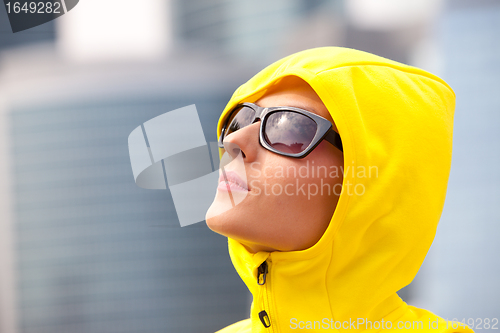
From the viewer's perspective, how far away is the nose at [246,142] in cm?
69

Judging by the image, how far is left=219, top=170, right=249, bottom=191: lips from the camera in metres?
0.69

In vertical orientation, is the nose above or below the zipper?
above

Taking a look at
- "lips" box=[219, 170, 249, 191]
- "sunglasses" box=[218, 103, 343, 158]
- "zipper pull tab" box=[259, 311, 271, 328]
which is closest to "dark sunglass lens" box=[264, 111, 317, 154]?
"sunglasses" box=[218, 103, 343, 158]

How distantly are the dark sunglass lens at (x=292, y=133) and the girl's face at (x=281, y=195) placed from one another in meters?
0.03

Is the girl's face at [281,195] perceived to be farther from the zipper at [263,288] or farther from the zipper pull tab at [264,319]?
the zipper pull tab at [264,319]

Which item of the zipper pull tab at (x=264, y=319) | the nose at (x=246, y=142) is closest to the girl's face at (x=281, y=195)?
the nose at (x=246, y=142)

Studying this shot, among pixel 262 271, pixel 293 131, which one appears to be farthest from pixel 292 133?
pixel 262 271

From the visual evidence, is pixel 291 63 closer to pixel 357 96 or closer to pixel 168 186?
pixel 357 96

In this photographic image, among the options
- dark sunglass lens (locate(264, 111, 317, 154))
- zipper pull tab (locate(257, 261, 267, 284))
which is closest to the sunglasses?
dark sunglass lens (locate(264, 111, 317, 154))

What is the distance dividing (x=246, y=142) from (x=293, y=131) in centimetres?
11

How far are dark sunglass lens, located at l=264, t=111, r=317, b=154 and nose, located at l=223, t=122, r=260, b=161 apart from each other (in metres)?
0.03

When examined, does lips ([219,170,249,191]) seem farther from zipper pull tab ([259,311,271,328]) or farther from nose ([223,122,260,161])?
zipper pull tab ([259,311,271,328])

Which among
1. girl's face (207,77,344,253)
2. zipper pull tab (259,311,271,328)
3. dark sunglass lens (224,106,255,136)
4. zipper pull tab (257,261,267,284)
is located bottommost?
zipper pull tab (259,311,271,328)

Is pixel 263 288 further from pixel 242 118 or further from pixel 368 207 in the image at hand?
pixel 242 118
